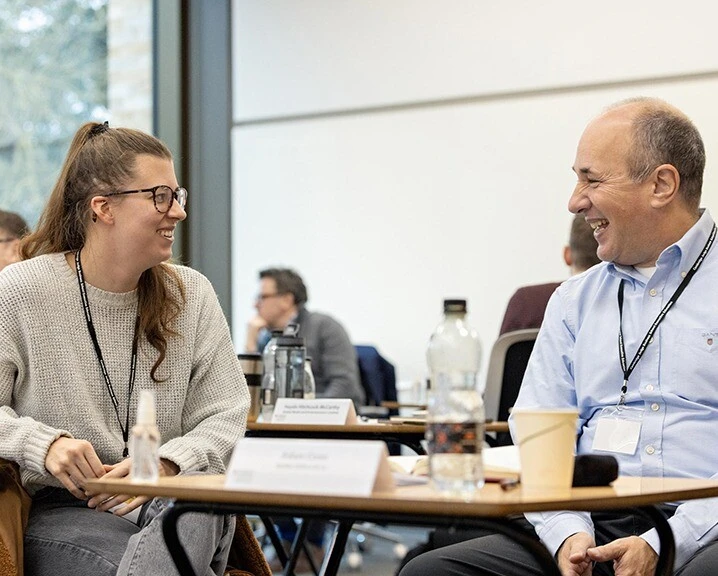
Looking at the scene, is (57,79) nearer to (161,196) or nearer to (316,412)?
(316,412)

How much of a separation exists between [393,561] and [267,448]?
451cm

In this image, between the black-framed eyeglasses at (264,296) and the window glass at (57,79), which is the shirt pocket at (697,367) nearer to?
the black-framed eyeglasses at (264,296)

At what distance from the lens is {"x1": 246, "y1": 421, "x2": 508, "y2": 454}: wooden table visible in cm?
302

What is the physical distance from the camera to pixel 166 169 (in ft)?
8.40

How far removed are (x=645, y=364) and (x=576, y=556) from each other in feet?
1.70

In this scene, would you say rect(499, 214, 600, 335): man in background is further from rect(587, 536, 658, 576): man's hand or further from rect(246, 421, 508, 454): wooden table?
rect(587, 536, 658, 576): man's hand

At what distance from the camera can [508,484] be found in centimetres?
157

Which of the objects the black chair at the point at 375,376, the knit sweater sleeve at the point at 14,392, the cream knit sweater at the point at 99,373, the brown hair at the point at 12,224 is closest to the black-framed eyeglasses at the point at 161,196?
the cream knit sweater at the point at 99,373

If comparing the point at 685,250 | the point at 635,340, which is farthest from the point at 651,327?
the point at 685,250

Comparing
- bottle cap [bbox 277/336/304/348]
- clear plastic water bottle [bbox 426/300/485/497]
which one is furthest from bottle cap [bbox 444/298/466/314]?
bottle cap [bbox 277/336/304/348]

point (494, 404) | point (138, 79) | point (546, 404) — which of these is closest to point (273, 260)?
point (138, 79)

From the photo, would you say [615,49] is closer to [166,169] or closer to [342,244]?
[342,244]

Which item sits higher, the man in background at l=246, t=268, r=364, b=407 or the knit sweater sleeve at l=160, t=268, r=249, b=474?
the knit sweater sleeve at l=160, t=268, r=249, b=474

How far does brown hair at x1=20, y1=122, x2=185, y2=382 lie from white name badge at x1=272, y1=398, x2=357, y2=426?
0.60 metres
